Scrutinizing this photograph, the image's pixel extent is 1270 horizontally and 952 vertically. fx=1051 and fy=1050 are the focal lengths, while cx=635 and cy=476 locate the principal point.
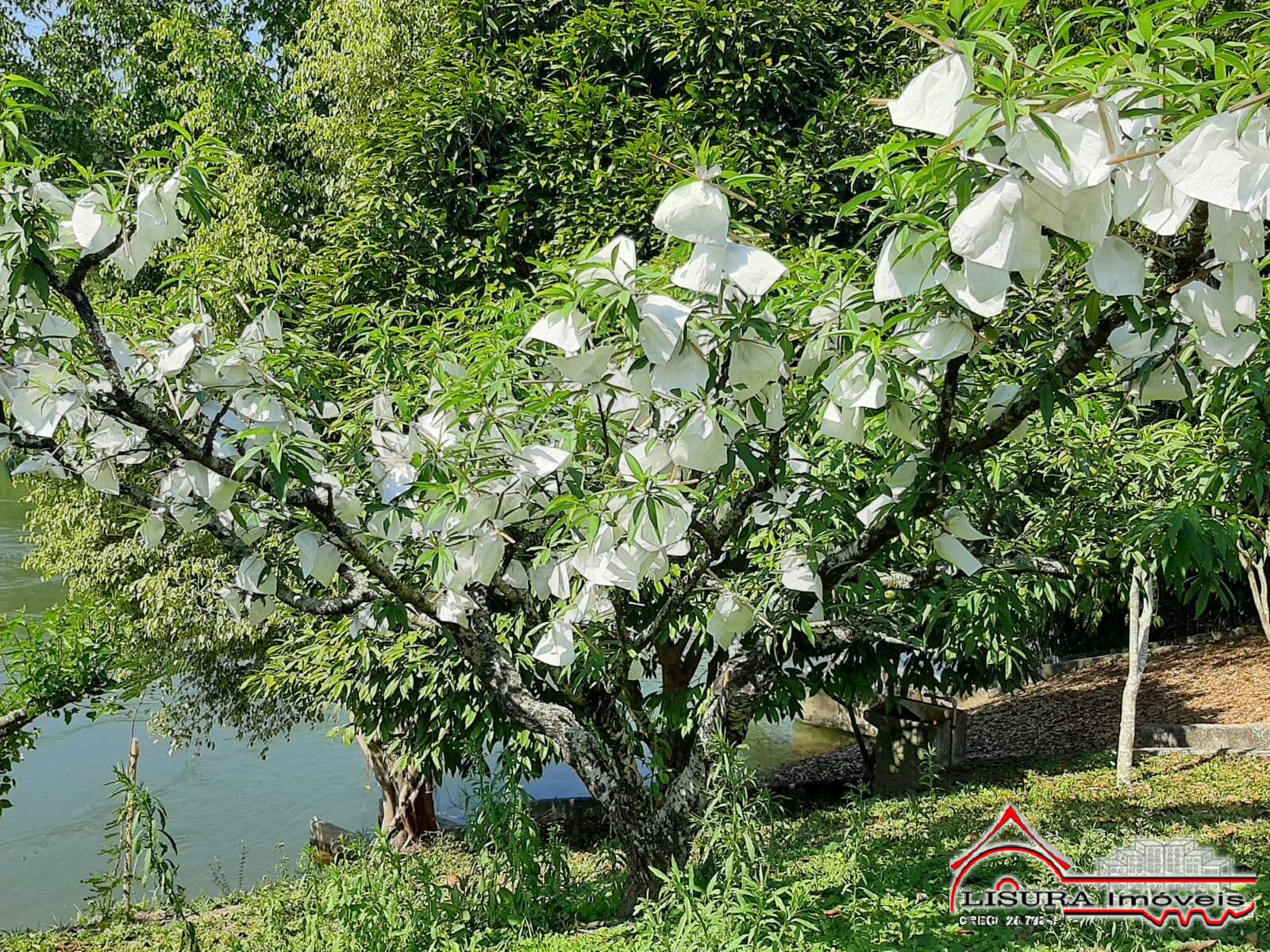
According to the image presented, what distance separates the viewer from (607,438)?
2107 mm

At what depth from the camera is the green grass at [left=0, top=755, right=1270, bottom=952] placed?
9.15 ft

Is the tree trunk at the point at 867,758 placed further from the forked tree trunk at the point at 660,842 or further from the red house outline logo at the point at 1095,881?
the forked tree trunk at the point at 660,842

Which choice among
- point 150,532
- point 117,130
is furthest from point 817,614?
point 117,130

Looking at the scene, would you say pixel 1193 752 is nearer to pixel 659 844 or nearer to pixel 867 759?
pixel 867 759

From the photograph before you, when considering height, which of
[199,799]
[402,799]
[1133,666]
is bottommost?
[1133,666]

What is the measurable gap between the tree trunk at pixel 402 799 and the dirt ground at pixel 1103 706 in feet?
8.42

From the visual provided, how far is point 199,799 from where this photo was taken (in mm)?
9438

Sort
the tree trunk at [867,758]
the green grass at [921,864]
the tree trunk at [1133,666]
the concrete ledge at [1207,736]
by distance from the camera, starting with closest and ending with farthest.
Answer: the green grass at [921,864] < the tree trunk at [1133,666] < the concrete ledge at [1207,736] < the tree trunk at [867,758]

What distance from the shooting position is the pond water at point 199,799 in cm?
756

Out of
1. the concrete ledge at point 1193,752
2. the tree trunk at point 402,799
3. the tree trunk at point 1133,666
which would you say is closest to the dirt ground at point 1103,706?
the concrete ledge at point 1193,752

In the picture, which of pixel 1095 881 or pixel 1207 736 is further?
pixel 1207 736

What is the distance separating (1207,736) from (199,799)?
8106mm

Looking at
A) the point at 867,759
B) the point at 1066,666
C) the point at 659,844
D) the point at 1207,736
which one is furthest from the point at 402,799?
the point at 1066,666

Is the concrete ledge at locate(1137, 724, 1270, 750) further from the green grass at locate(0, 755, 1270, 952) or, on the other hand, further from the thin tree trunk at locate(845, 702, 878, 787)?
the thin tree trunk at locate(845, 702, 878, 787)
